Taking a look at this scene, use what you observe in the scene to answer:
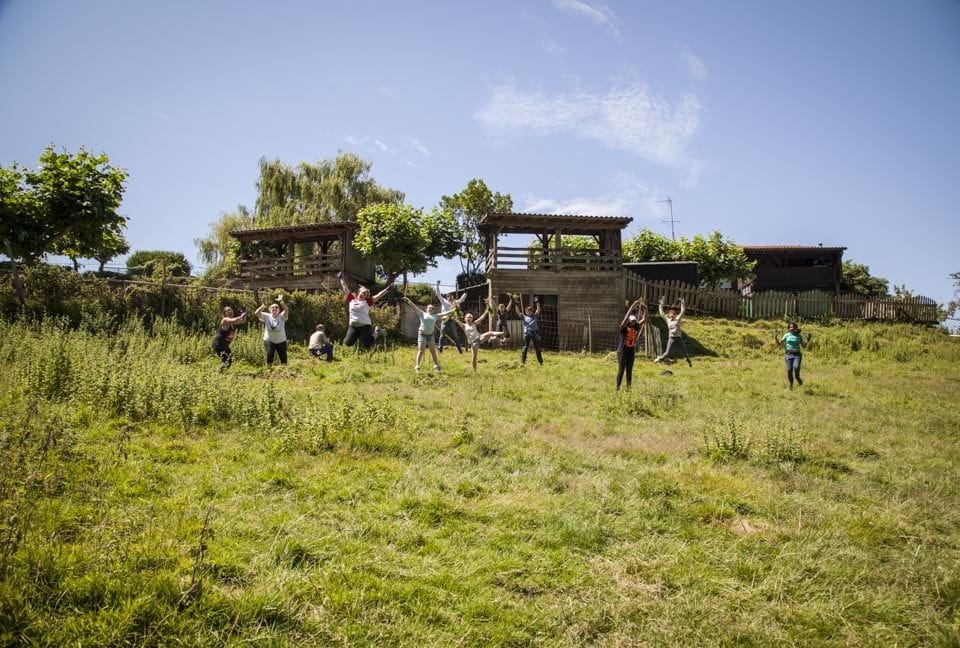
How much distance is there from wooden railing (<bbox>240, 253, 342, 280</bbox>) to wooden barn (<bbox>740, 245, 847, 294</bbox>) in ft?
95.0

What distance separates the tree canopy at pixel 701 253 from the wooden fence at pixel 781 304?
299 inches

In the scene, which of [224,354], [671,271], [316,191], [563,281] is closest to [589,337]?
[563,281]

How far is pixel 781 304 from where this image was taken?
27.2 meters

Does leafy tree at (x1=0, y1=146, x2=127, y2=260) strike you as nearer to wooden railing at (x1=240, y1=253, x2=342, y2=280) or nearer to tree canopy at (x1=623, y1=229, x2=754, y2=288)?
wooden railing at (x1=240, y1=253, x2=342, y2=280)

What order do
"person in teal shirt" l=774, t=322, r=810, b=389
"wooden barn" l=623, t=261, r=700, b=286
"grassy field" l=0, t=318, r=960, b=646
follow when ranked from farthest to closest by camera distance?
"wooden barn" l=623, t=261, r=700, b=286 < "person in teal shirt" l=774, t=322, r=810, b=389 < "grassy field" l=0, t=318, r=960, b=646

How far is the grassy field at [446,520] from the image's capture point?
2.80 metres

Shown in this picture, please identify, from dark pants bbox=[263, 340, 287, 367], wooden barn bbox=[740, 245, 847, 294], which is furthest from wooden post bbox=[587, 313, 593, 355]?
wooden barn bbox=[740, 245, 847, 294]

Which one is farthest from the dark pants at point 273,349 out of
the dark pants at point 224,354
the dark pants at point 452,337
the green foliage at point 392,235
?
the green foliage at point 392,235

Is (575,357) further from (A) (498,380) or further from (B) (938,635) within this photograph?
(B) (938,635)

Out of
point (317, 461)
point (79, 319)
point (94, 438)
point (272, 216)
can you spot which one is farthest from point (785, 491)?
A: point (272, 216)

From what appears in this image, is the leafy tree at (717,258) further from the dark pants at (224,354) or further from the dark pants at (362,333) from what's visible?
the dark pants at (224,354)

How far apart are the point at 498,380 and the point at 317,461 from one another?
6.46 metres

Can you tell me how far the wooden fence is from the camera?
979 inches

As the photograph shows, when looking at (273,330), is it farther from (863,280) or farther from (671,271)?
(863,280)
